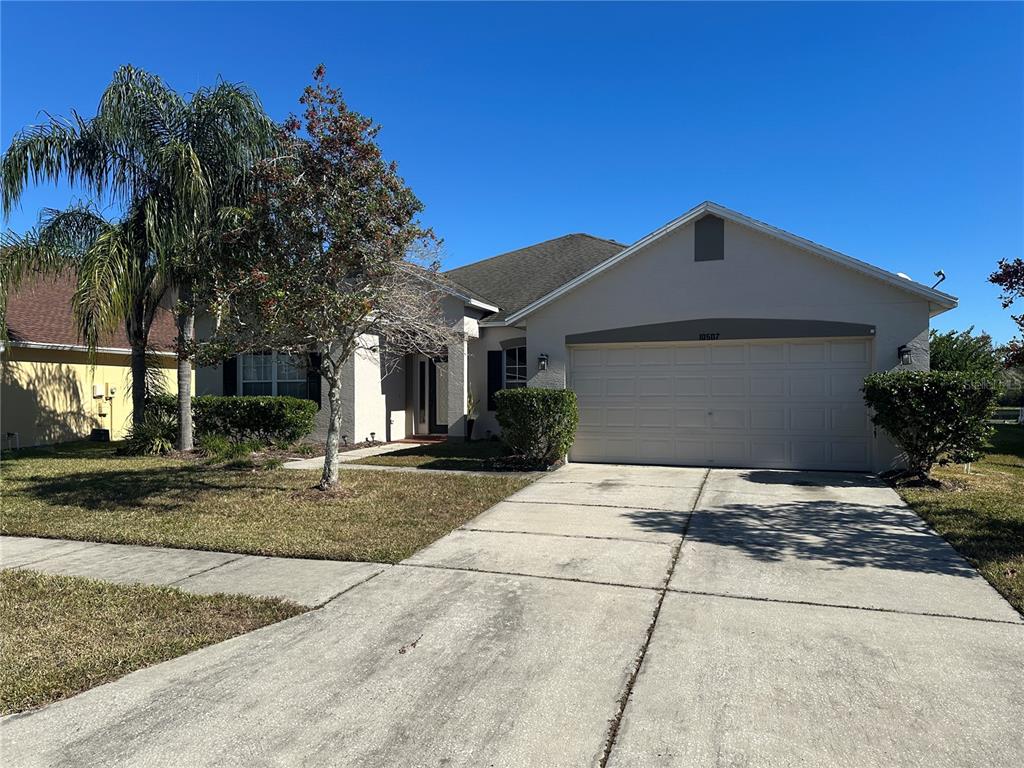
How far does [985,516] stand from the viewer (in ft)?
24.4

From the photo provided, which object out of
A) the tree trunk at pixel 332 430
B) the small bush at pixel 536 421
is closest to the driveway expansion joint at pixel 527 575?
the tree trunk at pixel 332 430

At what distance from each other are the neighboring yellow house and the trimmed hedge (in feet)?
5.90

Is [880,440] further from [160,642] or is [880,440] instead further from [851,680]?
[160,642]

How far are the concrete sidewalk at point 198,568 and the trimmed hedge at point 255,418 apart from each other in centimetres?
773

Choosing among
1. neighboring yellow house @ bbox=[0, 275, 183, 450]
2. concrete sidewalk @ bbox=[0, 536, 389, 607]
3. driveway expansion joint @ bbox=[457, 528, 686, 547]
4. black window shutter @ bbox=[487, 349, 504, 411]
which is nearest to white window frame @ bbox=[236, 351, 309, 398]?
neighboring yellow house @ bbox=[0, 275, 183, 450]

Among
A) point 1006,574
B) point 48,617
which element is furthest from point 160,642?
point 1006,574

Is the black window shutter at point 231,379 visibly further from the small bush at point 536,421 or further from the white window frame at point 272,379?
the small bush at point 536,421

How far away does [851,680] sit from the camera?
3570 millimetres

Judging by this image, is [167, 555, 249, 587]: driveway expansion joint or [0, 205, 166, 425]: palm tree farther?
[0, 205, 166, 425]: palm tree

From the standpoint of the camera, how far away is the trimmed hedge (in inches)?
567

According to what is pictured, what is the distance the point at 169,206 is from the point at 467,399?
25.0ft

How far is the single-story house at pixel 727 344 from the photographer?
10734 mm

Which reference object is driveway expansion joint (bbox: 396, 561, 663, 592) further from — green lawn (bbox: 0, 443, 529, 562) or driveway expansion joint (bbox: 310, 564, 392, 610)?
green lawn (bbox: 0, 443, 529, 562)

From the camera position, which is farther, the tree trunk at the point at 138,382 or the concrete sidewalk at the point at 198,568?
the tree trunk at the point at 138,382
